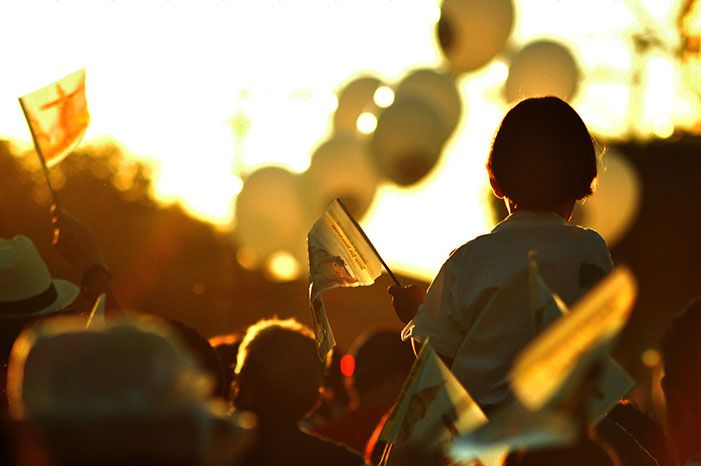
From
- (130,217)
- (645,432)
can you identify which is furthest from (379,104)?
(130,217)

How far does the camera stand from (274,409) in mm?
4004

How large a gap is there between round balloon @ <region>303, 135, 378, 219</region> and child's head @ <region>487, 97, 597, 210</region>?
6094mm

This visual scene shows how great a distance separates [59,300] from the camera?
19.1 feet

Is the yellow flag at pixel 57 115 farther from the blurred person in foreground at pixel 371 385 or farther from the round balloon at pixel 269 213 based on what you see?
the round balloon at pixel 269 213

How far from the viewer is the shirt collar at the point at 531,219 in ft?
13.5

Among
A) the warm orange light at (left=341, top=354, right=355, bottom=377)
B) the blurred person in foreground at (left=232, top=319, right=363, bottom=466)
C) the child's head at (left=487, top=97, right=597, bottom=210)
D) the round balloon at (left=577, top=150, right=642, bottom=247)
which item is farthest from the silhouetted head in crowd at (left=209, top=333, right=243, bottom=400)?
the round balloon at (left=577, top=150, right=642, bottom=247)

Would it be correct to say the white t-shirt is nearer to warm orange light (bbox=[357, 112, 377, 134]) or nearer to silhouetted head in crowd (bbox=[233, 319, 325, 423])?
silhouetted head in crowd (bbox=[233, 319, 325, 423])

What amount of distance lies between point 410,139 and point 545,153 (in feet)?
18.9

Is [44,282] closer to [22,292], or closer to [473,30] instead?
[22,292]

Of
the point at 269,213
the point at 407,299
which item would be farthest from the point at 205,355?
the point at 269,213

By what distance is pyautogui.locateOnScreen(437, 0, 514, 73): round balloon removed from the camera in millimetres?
9250

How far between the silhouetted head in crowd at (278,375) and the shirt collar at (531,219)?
1.99ft

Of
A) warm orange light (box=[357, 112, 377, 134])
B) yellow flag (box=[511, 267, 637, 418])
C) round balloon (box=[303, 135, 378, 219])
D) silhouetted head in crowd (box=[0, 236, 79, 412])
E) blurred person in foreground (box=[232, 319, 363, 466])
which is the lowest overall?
round balloon (box=[303, 135, 378, 219])

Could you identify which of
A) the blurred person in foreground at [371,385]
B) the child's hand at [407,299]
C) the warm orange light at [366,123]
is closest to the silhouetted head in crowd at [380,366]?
the blurred person in foreground at [371,385]
